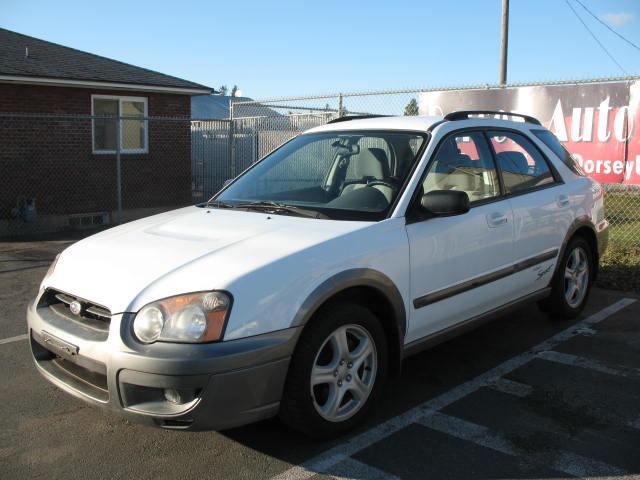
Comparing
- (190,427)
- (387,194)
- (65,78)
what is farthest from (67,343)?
(65,78)

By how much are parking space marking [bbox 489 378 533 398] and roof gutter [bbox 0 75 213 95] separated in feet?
34.1

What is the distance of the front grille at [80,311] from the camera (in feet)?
10.7

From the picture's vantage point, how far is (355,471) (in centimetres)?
326

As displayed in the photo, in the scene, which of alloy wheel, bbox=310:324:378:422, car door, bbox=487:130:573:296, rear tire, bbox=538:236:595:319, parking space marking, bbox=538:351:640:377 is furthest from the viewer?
rear tire, bbox=538:236:595:319

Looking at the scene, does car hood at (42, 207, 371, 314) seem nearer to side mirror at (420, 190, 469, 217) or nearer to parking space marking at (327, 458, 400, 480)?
side mirror at (420, 190, 469, 217)

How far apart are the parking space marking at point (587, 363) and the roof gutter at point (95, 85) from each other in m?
10.4

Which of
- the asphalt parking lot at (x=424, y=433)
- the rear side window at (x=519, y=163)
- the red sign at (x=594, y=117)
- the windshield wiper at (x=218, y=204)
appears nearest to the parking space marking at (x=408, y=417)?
the asphalt parking lot at (x=424, y=433)

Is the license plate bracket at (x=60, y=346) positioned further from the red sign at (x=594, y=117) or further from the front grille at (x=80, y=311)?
the red sign at (x=594, y=117)

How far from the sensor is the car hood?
317cm

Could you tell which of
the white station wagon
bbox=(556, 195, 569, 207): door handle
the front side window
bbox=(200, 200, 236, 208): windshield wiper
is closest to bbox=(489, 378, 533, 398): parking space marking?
the white station wagon

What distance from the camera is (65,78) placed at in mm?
12227

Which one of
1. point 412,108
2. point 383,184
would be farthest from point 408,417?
point 412,108

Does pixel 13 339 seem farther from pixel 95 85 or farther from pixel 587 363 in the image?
pixel 95 85

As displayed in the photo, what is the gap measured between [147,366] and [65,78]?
35.1ft
